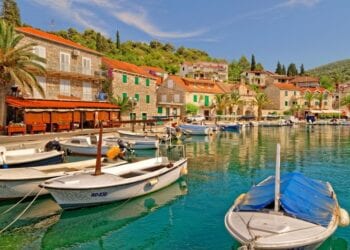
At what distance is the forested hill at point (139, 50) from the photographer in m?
101

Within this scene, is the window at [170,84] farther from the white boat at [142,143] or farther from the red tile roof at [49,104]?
the white boat at [142,143]

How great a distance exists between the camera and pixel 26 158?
18.9m

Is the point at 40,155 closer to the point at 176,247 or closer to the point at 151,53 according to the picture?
the point at 176,247

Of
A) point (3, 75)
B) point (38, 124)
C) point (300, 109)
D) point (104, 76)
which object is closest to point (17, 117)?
point (38, 124)

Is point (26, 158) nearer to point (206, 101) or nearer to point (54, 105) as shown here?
point (54, 105)

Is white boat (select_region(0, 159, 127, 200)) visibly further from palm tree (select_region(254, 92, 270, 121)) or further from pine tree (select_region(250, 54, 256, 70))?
pine tree (select_region(250, 54, 256, 70))

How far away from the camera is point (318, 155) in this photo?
3117 centimetres

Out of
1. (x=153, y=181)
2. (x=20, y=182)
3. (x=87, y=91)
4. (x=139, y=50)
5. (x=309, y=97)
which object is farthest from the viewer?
(x=139, y=50)

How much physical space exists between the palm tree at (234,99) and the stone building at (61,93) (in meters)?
38.7

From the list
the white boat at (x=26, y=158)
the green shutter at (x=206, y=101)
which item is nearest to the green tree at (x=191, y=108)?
the green shutter at (x=206, y=101)

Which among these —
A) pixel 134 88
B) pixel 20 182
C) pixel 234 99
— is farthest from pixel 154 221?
pixel 234 99

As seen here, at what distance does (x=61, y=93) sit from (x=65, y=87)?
3.04 feet

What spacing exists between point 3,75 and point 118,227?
2367cm

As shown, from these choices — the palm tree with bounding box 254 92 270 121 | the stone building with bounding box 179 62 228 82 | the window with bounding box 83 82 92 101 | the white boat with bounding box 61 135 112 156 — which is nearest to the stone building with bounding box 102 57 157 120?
the window with bounding box 83 82 92 101
